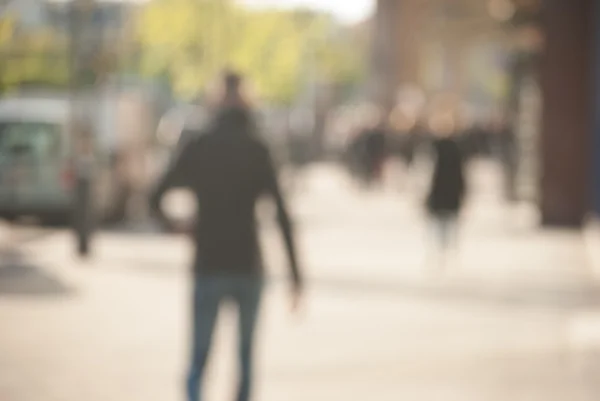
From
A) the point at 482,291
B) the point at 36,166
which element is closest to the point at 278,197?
the point at 482,291

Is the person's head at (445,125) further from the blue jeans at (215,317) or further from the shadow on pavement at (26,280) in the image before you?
the blue jeans at (215,317)

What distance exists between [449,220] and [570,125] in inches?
276

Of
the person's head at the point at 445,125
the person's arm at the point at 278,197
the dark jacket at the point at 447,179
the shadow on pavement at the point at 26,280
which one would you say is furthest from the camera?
the person's head at the point at 445,125

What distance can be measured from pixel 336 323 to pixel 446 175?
4.94 metres

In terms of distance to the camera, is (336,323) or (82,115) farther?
(82,115)

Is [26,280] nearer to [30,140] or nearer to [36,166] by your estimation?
[36,166]

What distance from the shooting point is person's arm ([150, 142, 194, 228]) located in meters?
7.76

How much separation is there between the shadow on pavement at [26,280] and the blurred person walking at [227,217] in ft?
26.0

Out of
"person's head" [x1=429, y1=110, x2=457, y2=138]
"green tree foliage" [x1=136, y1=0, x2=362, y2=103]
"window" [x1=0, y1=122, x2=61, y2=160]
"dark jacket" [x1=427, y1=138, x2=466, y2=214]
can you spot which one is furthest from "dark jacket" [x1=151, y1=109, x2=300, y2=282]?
"green tree foliage" [x1=136, y1=0, x2=362, y2=103]

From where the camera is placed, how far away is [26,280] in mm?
17125

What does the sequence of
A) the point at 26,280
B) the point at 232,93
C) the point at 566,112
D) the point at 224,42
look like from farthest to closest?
1. the point at 224,42
2. the point at 566,112
3. the point at 26,280
4. the point at 232,93

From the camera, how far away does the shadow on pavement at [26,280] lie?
52.0ft

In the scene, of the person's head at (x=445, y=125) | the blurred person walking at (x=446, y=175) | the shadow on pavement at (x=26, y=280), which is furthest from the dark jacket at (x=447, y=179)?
the shadow on pavement at (x=26, y=280)

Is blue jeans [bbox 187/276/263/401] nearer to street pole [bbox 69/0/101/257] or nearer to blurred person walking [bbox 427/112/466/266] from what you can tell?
blurred person walking [bbox 427/112/466/266]
